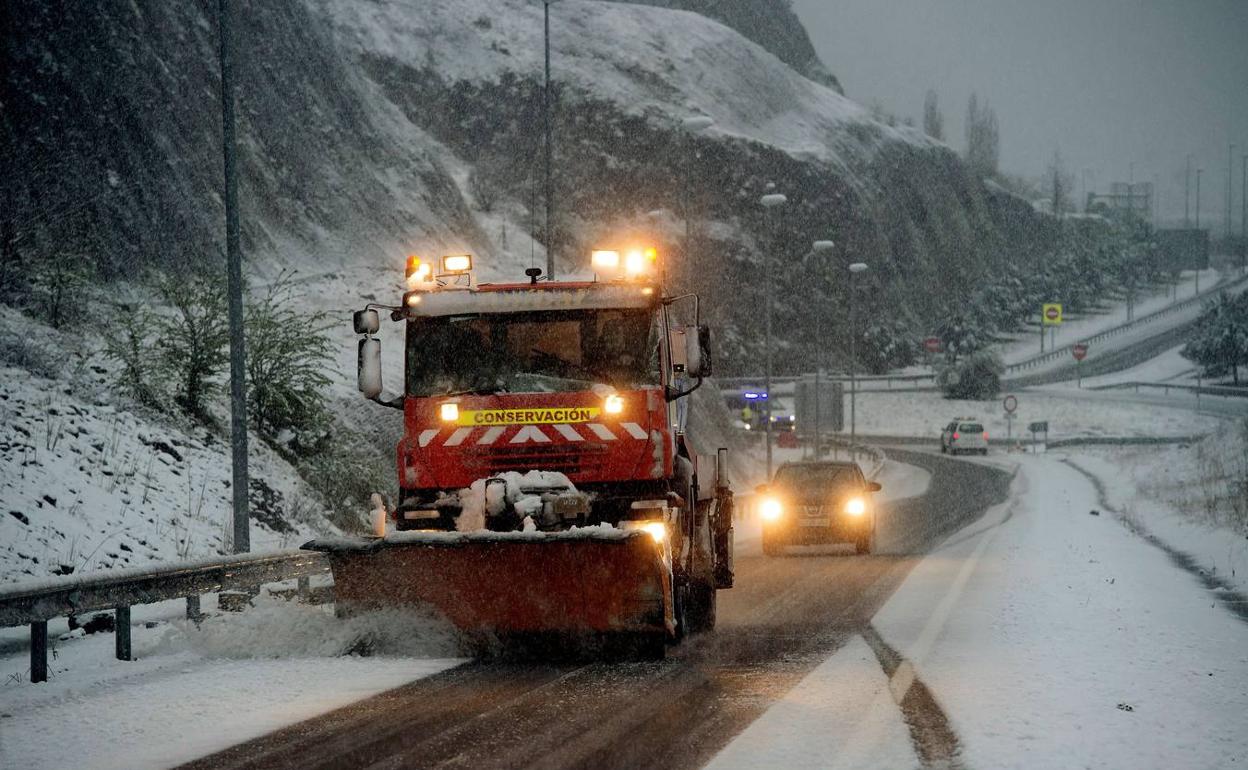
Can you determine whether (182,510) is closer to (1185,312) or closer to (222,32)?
(222,32)

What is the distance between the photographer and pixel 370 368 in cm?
1172

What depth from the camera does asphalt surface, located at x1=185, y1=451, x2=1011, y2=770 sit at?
7348 millimetres

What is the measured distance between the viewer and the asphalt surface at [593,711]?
24.1ft

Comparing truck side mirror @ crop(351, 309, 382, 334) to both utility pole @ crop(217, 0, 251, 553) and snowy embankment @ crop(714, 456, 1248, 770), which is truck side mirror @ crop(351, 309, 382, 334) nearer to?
utility pole @ crop(217, 0, 251, 553)

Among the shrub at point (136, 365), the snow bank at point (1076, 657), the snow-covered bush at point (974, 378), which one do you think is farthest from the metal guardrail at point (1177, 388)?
the shrub at point (136, 365)

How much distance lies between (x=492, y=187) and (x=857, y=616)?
8024cm

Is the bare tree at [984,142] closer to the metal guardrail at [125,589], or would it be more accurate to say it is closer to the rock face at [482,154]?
the rock face at [482,154]

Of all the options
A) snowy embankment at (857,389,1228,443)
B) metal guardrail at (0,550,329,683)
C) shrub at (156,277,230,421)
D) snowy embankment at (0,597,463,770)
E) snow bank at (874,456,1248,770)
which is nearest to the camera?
snow bank at (874,456,1248,770)

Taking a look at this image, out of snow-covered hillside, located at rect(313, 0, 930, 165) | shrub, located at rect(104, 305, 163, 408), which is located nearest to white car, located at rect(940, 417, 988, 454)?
snow-covered hillside, located at rect(313, 0, 930, 165)

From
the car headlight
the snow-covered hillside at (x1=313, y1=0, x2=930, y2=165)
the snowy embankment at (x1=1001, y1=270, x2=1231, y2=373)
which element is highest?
the snow-covered hillside at (x1=313, y1=0, x2=930, y2=165)

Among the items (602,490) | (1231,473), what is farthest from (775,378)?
(602,490)

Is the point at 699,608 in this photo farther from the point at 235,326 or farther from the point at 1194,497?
the point at 1194,497

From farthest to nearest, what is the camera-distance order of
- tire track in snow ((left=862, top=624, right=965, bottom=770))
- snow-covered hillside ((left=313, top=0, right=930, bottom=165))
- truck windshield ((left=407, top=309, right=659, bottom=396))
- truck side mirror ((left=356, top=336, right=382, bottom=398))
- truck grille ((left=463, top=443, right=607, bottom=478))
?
snow-covered hillside ((left=313, top=0, right=930, bottom=165)), truck side mirror ((left=356, top=336, right=382, bottom=398)), truck windshield ((left=407, top=309, right=659, bottom=396)), truck grille ((left=463, top=443, right=607, bottom=478)), tire track in snow ((left=862, top=624, right=965, bottom=770))

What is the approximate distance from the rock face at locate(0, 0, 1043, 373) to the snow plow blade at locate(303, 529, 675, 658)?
38.7 feet
